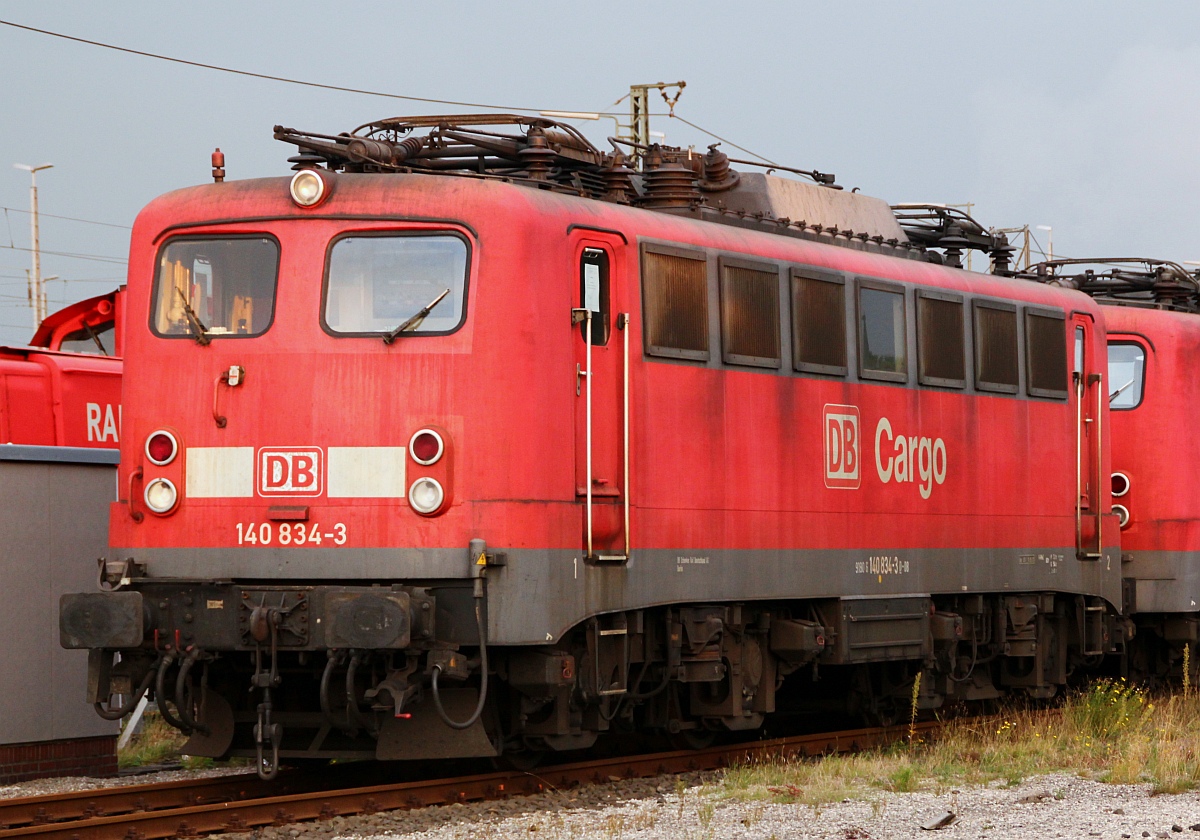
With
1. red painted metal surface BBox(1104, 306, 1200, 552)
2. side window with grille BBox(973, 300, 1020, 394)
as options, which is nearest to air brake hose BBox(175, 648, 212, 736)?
side window with grille BBox(973, 300, 1020, 394)

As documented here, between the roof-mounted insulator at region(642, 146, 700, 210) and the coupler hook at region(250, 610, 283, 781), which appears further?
the roof-mounted insulator at region(642, 146, 700, 210)

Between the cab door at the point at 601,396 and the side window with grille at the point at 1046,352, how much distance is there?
537 centimetres

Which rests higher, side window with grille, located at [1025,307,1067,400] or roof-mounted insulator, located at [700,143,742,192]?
roof-mounted insulator, located at [700,143,742,192]

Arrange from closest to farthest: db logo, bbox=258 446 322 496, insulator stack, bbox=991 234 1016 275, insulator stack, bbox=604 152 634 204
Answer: db logo, bbox=258 446 322 496 → insulator stack, bbox=604 152 634 204 → insulator stack, bbox=991 234 1016 275

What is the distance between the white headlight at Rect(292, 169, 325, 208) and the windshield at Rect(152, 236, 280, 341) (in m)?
0.31

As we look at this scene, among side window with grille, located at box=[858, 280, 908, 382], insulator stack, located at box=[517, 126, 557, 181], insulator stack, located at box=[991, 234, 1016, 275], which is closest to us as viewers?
insulator stack, located at box=[517, 126, 557, 181]

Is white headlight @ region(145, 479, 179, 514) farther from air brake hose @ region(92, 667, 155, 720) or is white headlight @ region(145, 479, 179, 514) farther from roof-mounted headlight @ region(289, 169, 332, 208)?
roof-mounted headlight @ region(289, 169, 332, 208)

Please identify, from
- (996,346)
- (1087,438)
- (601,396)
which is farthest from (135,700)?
(1087,438)

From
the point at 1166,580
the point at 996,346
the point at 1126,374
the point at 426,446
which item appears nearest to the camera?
the point at 426,446

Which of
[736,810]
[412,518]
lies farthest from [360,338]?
[736,810]

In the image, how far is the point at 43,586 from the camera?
12.8 m

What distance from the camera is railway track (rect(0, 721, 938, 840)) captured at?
383 inches

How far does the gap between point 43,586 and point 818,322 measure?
5.79m

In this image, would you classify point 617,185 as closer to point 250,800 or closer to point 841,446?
point 841,446
